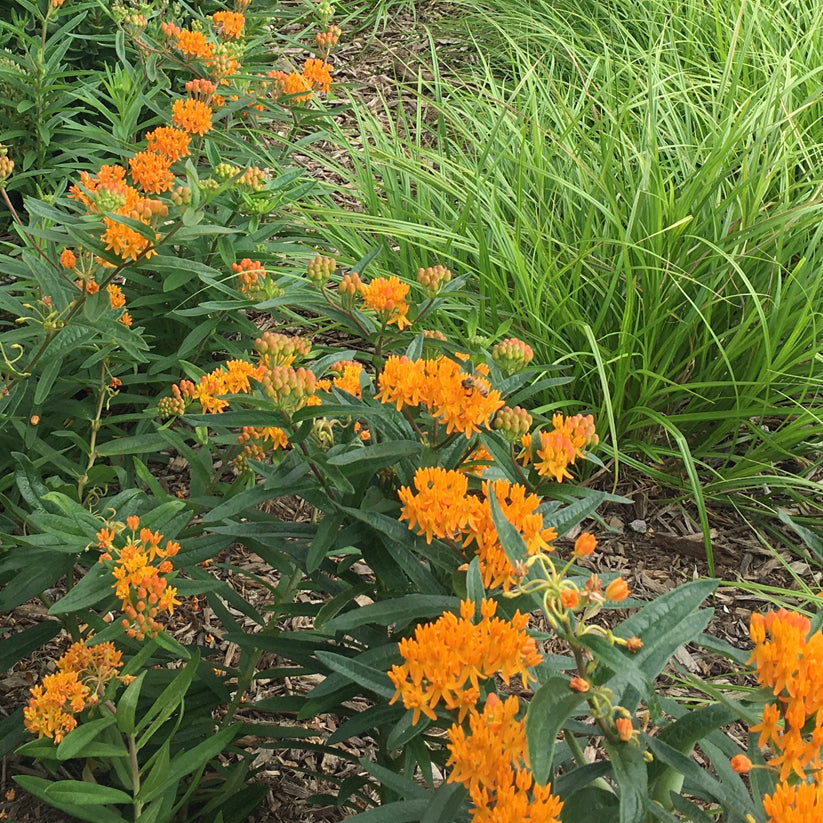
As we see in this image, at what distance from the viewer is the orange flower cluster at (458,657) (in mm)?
903

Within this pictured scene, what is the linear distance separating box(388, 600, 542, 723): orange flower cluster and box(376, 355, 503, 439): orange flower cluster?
0.32 m

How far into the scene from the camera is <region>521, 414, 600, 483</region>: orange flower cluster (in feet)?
3.92

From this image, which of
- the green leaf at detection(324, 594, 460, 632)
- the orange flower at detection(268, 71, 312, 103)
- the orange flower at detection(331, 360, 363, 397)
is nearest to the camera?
the green leaf at detection(324, 594, 460, 632)

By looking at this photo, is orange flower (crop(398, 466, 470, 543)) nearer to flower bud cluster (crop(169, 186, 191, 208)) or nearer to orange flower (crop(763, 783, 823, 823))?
orange flower (crop(763, 783, 823, 823))

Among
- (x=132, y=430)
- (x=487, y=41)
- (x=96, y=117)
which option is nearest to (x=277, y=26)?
(x=487, y=41)

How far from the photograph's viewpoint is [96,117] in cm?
323

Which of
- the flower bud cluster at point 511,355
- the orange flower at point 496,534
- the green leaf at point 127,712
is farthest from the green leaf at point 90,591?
the flower bud cluster at point 511,355

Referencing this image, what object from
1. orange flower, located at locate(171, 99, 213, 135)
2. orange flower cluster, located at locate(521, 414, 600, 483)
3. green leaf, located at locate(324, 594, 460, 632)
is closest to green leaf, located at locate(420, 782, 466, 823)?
green leaf, located at locate(324, 594, 460, 632)

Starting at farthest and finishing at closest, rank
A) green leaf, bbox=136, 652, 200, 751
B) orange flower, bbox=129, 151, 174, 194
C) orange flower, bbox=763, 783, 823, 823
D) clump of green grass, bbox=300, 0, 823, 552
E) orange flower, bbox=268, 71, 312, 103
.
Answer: orange flower, bbox=268, 71, 312, 103 < clump of green grass, bbox=300, 0, 823, 552 < orange flower, bbox=129, 151, 174, 194 < green leaf, bbox=136, 652, 200, 751 < orange flower, bbox=763, 783, 823, 823

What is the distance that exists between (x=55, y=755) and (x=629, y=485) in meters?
1.74

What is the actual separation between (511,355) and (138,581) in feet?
2.22

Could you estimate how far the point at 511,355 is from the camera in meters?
1.38

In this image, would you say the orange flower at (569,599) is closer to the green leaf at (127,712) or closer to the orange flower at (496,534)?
the orange flower at (496,534)

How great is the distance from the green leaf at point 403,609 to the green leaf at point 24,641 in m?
0.69
